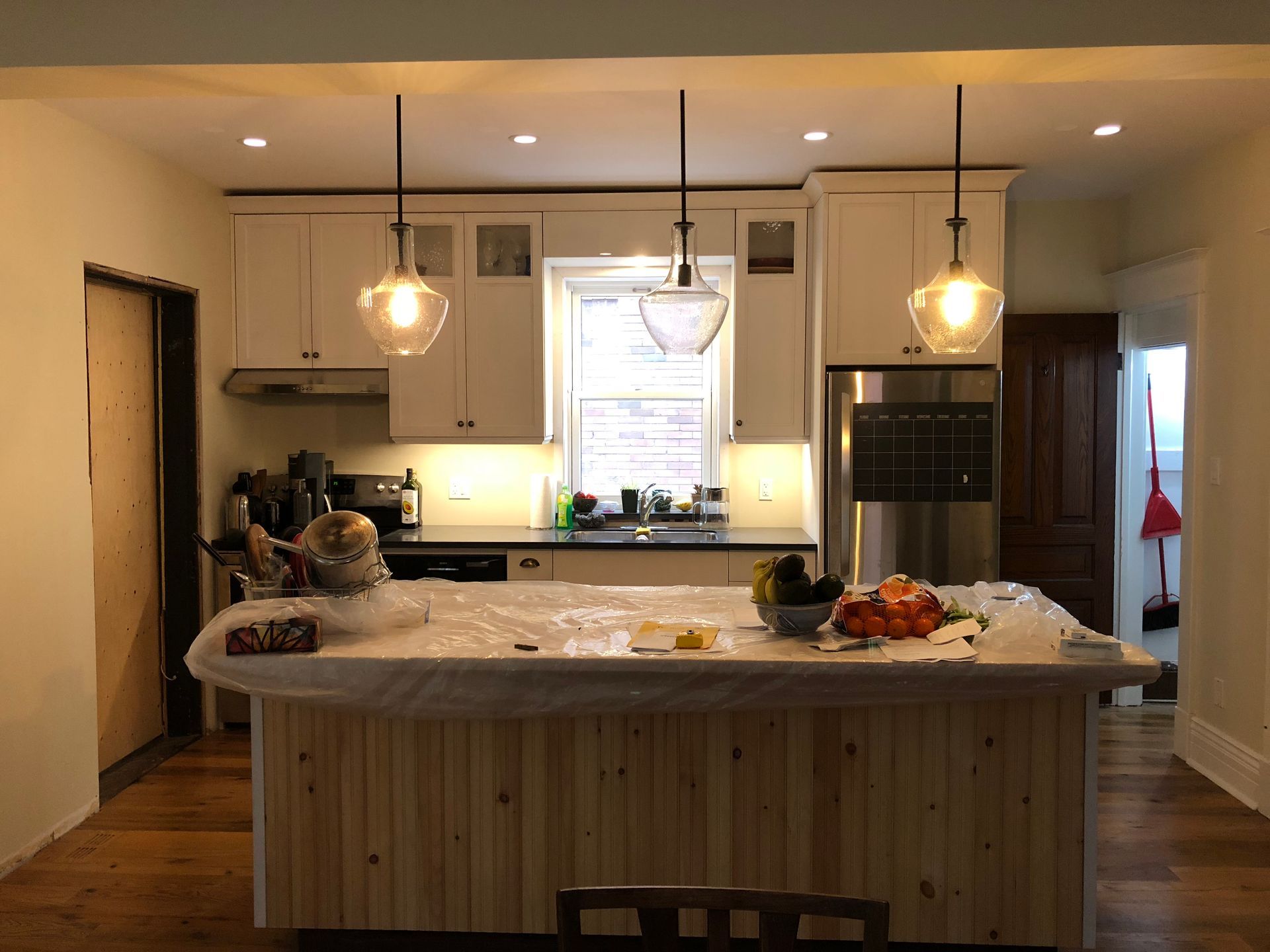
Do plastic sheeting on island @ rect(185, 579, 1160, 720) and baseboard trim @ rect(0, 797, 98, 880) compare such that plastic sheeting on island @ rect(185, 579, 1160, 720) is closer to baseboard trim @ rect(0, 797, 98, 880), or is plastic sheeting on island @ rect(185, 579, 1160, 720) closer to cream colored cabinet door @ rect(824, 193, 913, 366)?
baseboard trim @ rect(0, 797, 98, 880)

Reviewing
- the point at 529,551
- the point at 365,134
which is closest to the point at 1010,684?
the point at 529,551

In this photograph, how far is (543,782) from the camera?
2.62 meters

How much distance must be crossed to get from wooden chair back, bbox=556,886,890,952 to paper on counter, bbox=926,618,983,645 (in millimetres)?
1387

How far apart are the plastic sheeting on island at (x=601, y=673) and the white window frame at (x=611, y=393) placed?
2.62 meters

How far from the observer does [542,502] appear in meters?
4.96

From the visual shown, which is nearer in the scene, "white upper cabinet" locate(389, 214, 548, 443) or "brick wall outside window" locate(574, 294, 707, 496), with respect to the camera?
"white upper cabinet" locate(389, 214, 548, 443)

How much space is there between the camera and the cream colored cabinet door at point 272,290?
478cm

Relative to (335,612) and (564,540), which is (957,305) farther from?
(564,540)

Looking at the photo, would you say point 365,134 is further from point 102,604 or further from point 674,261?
point 102,604

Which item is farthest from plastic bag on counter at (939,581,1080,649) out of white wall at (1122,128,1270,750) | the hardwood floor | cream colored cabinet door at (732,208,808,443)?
cream colored cabinet door at (732,208,808,443)

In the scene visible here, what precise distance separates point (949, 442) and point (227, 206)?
3.53 metres

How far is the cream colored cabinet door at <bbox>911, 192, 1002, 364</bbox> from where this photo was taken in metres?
4.37

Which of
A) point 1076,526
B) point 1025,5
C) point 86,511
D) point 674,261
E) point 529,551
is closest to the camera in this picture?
point 1025,5

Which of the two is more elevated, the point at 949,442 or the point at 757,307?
the point at 757,307
